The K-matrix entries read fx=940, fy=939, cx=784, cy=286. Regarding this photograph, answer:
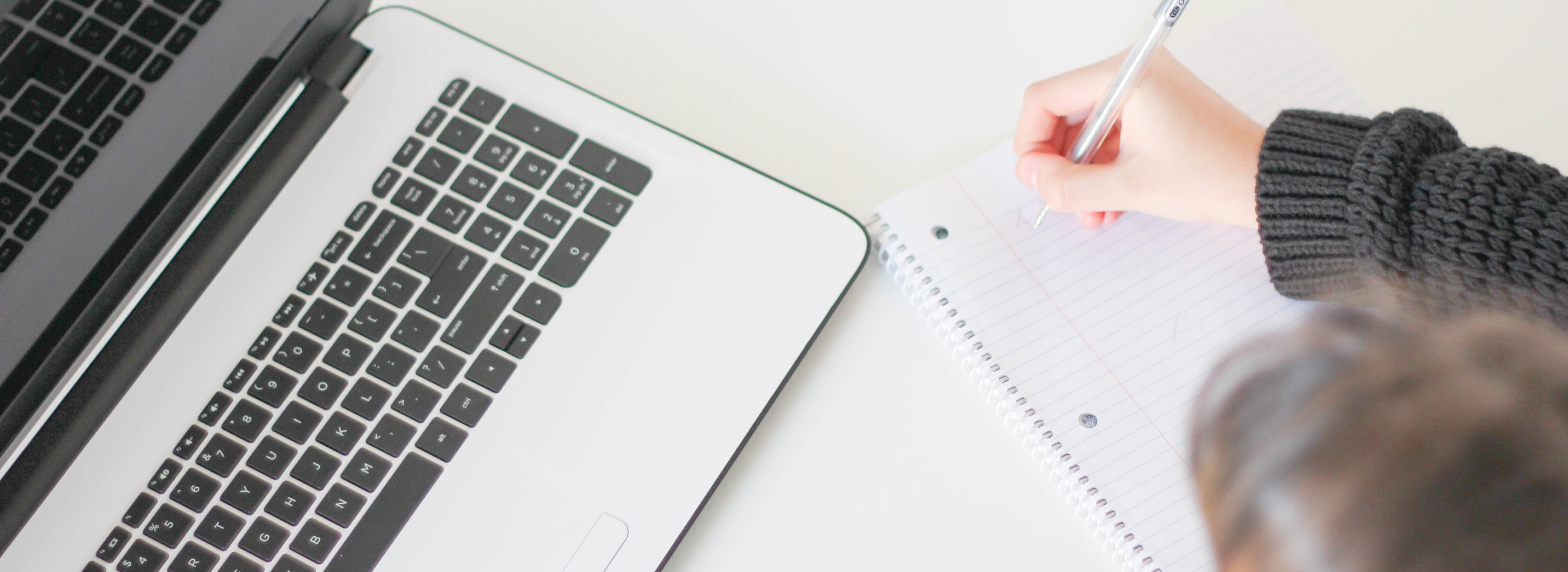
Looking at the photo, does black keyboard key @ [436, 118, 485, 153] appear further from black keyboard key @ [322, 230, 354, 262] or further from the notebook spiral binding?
the notebook spiral binding

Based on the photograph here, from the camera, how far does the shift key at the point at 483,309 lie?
49 centimetres

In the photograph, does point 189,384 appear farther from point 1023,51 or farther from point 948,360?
point 1023,51

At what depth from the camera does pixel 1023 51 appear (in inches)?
24.7

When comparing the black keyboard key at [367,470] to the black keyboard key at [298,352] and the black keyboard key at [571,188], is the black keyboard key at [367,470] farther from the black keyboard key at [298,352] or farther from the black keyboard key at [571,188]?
the black keyboard key at [571,188]

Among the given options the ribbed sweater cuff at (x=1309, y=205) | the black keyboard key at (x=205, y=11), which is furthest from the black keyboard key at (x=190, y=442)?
the ribbed sweater cuff at (x=1309, y=205)

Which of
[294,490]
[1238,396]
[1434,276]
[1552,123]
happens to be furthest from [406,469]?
[1552,123]

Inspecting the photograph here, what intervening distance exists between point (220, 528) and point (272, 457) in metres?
0.04

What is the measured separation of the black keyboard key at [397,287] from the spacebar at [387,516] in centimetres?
8

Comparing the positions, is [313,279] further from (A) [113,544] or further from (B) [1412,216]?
(B) [1412,216]

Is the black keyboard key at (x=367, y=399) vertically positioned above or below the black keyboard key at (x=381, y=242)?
below

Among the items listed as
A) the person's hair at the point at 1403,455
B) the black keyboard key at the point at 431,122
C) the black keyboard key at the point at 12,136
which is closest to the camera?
the person's hair at the point at 1403,455

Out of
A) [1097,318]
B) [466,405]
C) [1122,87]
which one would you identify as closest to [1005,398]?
[1097,318]

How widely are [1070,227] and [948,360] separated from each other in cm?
11

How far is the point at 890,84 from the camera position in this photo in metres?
0.62
